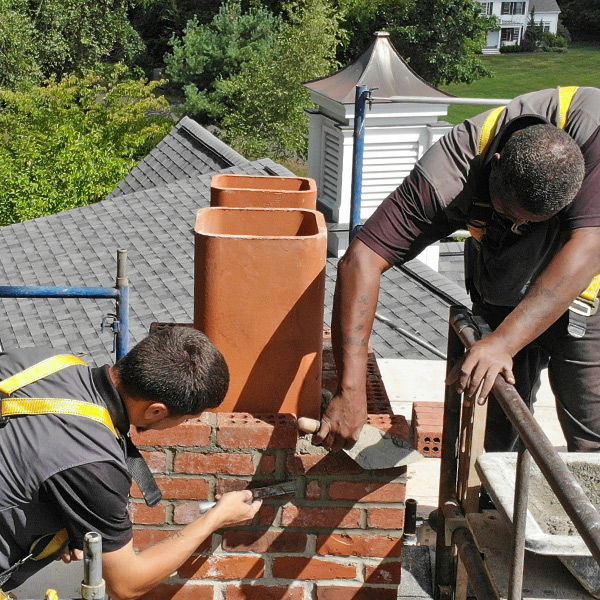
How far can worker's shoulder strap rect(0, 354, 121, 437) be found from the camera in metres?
2.29

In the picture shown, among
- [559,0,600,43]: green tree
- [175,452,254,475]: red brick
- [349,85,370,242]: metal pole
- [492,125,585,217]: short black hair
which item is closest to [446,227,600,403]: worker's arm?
[492,125,585,217]: short black hair

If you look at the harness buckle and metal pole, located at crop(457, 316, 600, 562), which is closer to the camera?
metal pole, located at crop(457, 316, 600, 562)

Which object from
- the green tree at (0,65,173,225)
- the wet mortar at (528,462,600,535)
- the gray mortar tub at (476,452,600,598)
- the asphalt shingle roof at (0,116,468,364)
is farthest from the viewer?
the green tree at (0,65,173,225)

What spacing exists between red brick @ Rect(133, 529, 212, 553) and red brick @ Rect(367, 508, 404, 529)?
500mm

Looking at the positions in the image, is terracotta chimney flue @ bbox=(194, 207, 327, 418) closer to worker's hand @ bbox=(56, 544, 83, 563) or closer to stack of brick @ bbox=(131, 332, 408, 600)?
stack of brick @ bbox=(131, 332, 408, 600)

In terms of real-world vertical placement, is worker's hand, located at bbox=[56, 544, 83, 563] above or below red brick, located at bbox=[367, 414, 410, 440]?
below

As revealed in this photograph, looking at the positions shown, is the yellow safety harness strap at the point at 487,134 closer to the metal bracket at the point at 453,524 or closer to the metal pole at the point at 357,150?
the metal bracket at the point at 453,524

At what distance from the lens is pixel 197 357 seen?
7.84ft

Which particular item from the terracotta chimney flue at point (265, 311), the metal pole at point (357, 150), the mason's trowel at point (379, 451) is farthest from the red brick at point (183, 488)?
the metal pole at point (357, 150)

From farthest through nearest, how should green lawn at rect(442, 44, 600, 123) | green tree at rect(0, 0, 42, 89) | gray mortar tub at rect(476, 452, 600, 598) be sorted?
green lawn at rect(442, 44, 600, 123)
green tree at rect(0, 0, 42, 89)
gray mortar tub at rect(476, 452, 600, 598)

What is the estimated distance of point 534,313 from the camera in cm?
254

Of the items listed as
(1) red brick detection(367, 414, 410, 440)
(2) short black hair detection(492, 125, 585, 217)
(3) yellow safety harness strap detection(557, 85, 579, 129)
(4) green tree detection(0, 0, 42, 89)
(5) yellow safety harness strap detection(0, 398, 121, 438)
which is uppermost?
(3) yellow safety harness strap detection(557, 85, 579, 129)

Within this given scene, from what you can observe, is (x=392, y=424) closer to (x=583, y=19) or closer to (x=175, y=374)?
(x=175, y=374)

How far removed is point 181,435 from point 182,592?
0.55 metres
